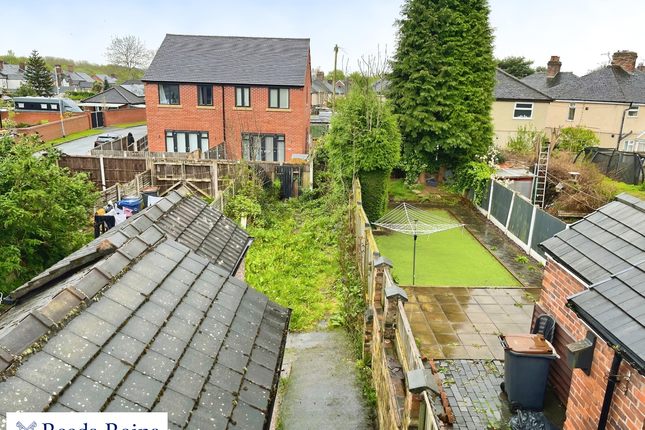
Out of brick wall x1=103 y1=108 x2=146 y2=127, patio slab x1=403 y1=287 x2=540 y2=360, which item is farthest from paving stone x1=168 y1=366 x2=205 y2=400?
brick wall x1=103 y1=108 x2=146 y2=127

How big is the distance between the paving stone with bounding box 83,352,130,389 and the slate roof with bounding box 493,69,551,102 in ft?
98.7

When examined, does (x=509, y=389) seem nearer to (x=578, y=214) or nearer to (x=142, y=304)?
(x=142, y=304)

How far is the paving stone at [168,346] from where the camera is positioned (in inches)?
151

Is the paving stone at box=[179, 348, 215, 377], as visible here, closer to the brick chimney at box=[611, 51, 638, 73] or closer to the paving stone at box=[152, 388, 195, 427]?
the paving stone at box=[152, 388, 195, 427]

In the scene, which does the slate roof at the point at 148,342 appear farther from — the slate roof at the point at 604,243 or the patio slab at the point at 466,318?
the patio slab at the point at 466,318

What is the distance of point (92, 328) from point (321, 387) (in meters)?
5.36

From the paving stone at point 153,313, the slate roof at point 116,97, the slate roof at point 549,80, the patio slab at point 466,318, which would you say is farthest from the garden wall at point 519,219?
the slate roof at point 116,97

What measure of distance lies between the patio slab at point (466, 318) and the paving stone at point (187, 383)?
5906 mm

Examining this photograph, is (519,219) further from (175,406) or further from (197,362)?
(175,406)

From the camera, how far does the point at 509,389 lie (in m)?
7.02

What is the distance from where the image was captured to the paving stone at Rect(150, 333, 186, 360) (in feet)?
12.6

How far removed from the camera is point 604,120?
3170cm

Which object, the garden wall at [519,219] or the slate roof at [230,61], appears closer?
the garden wall at [519,219]

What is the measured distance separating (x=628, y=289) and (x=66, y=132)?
4642 centimetres
